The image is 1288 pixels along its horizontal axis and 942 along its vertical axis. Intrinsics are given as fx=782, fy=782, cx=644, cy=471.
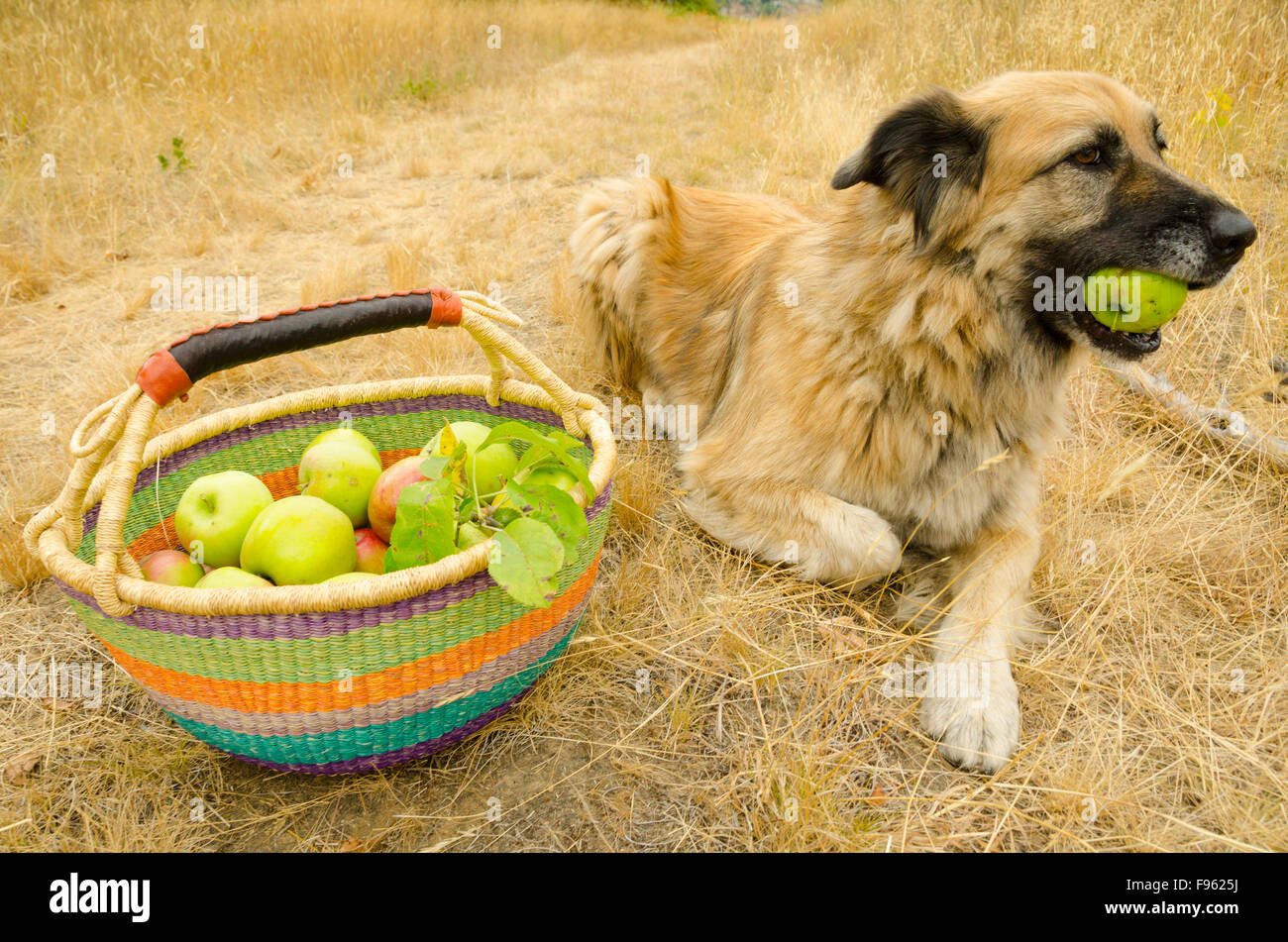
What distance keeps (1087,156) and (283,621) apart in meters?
2.02

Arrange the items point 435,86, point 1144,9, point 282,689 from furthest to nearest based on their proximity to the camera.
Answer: point 435,86
point 1144,9
point 282,689

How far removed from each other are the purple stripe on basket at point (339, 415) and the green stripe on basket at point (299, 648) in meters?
0.61

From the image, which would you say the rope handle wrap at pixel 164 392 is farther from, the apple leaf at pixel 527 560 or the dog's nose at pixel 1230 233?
the dog's nose at pixel 1230 233

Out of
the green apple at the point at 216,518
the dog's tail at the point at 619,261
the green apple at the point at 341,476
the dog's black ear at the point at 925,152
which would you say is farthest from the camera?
the dog's tail at the point at 619,261

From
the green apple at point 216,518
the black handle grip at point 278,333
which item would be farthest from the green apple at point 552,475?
the green apple at point 216,518

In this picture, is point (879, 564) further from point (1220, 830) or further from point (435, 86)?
point (435, 86)

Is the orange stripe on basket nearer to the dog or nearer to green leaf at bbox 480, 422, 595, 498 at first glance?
green leaf at bbox 480, 422, 595, 498

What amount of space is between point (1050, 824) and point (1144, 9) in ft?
15.2


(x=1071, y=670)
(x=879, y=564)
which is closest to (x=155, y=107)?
(x=879, y=564)

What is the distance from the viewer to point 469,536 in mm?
1538

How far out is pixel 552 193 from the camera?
5.20 m

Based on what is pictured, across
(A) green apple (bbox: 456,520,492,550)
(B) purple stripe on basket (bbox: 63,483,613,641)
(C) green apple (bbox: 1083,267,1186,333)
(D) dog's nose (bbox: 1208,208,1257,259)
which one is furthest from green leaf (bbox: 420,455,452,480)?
(D) dog's nose (bbox: 1208,208,1257,259)

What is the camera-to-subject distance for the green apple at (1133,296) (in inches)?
71.4

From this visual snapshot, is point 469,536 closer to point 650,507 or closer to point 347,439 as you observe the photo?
point 347,439
